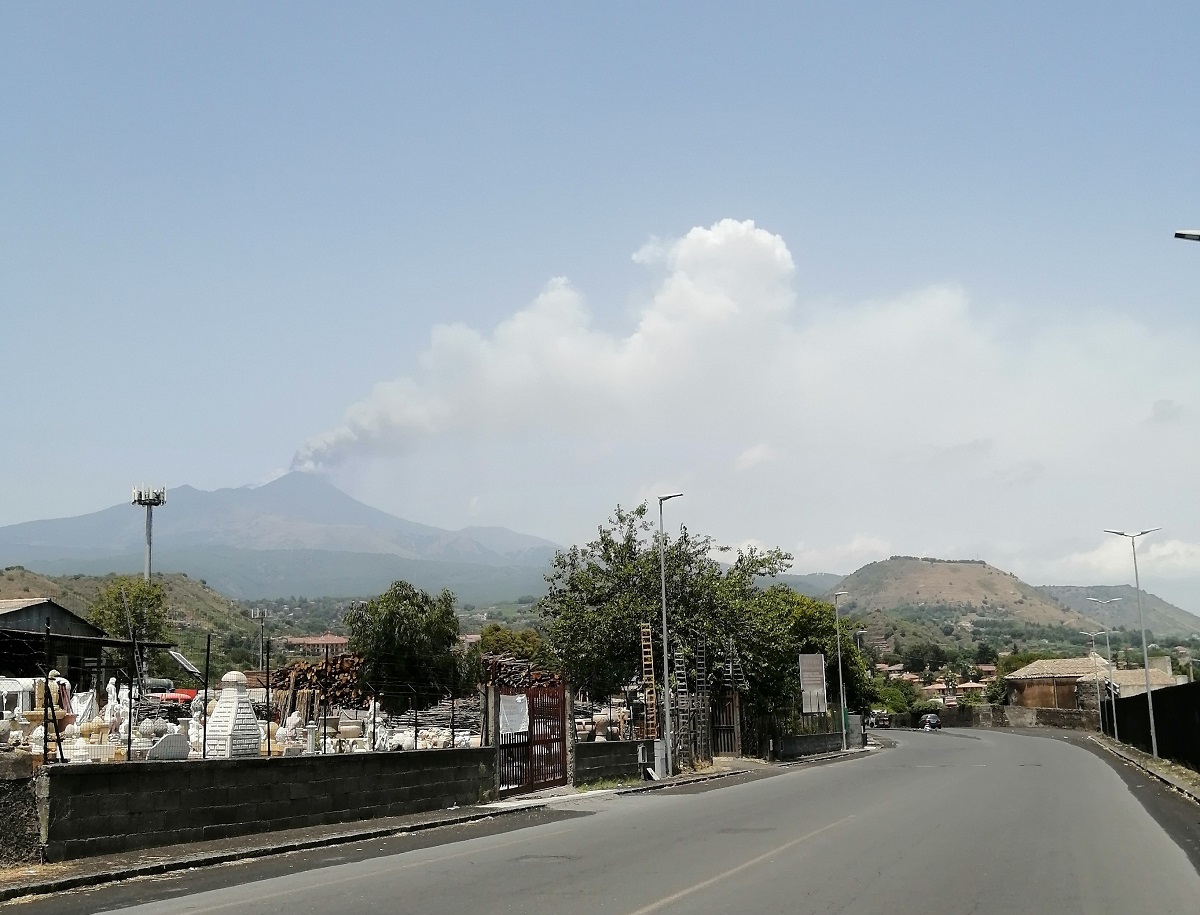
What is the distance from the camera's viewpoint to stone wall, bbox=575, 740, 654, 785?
28969 millimetres

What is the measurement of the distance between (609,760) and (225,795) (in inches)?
598

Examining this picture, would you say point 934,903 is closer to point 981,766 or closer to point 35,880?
point 35,880

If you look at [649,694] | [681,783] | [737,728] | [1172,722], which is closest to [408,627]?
[737,728]

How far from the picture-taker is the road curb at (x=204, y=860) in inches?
491

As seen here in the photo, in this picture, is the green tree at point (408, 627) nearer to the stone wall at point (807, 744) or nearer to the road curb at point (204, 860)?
the stone wall at point (807, 744)

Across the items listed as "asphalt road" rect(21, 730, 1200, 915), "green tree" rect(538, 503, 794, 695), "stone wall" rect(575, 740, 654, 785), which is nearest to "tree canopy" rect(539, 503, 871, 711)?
"green tree" rect(538, 503, 794, 695)

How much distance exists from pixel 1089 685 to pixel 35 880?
11150cm

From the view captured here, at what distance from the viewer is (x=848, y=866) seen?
13.8 metres

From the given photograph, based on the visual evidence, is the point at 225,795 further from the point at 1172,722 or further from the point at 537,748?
the point at 1172,722

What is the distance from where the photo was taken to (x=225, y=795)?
16844 mm

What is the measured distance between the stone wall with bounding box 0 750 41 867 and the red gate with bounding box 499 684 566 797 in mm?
12091

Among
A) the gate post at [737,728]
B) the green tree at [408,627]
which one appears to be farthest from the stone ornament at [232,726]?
the green tree at [408,627]

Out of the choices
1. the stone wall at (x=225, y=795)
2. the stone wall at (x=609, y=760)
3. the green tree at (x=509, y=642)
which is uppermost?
the green tree at (x=509, y=642)

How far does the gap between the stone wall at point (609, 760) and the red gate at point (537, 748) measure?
797 millimetres
